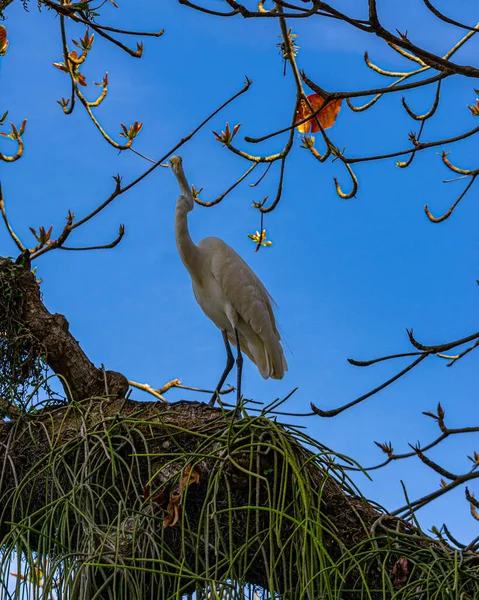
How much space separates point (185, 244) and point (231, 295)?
33cm

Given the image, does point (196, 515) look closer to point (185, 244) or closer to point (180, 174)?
point (185, 244)

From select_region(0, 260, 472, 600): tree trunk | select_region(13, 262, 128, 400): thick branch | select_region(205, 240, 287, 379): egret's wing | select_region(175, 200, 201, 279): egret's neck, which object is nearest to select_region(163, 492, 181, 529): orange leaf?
select_region(0, 260, 472, 600): tree trunk

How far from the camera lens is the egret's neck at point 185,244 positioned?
12.3ft

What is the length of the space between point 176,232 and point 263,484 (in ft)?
5.78

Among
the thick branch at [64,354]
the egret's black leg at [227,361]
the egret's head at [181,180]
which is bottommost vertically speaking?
the thick branch at [64,354]

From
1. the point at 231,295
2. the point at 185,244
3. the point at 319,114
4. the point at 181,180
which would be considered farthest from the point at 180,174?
the point at 319,114

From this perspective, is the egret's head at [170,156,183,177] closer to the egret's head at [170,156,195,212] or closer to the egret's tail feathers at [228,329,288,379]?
the egret's head at [170,156,195,212]

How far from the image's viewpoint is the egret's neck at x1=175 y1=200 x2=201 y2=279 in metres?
3.75

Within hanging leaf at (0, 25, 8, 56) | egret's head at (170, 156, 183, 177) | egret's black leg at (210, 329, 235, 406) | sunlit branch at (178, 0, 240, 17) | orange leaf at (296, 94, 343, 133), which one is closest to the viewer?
sunlit branch at (178, 0, 240, 17)

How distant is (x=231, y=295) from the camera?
3.76 meters

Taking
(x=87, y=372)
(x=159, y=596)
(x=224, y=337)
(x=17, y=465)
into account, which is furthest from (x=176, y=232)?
(x=159, y=596)

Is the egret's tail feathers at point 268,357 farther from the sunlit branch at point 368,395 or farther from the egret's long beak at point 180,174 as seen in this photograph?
the sunlit branch at point 368,395

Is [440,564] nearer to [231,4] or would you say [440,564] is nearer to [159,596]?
[159,596]

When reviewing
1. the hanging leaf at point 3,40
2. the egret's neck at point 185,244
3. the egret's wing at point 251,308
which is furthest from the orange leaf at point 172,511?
the hanging leaf at point 3,40
